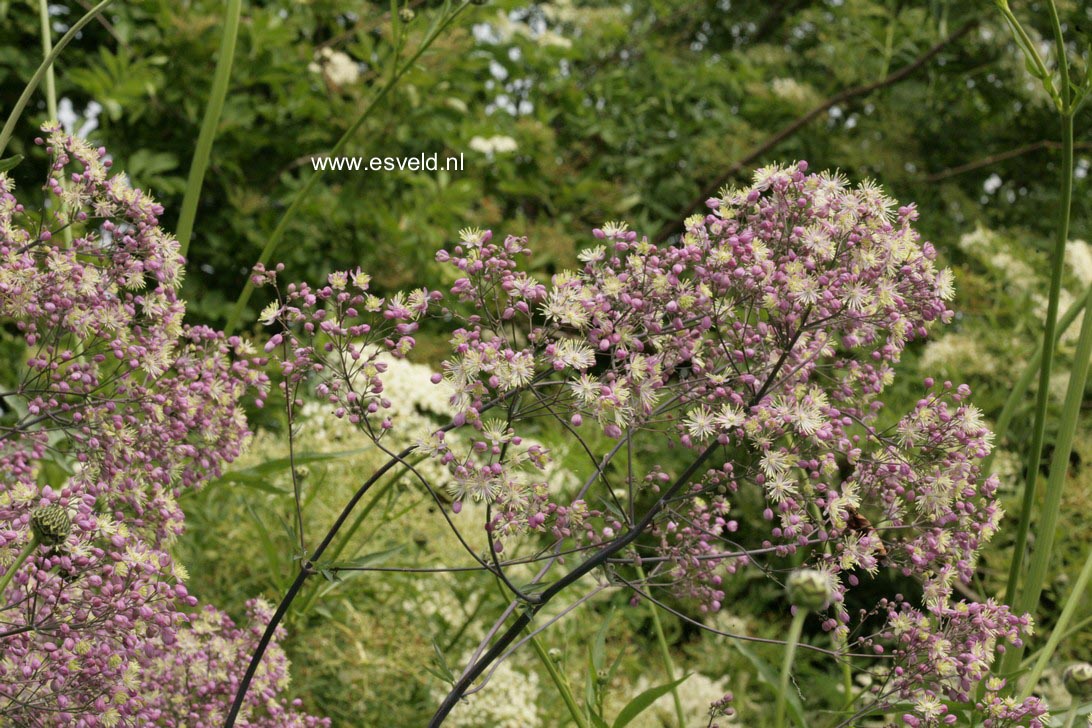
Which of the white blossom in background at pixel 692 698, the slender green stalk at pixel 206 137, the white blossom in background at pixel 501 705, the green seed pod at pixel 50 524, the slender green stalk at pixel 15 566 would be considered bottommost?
the green seed pod at pixel 50 524

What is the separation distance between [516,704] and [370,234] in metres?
1.74

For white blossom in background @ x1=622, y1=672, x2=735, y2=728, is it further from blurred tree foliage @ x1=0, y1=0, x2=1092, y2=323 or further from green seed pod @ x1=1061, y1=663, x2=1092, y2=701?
green seed pod @ x1=1061, y1=663, x2=1092, y2=701

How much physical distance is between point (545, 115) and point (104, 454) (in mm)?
2922

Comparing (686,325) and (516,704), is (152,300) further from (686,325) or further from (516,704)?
(516,704)

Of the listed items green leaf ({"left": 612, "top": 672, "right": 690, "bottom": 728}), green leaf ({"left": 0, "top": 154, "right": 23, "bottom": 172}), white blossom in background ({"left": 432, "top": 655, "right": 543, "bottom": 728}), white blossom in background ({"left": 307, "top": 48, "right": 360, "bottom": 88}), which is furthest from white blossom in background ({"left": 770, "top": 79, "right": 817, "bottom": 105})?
green leaf ({"left": 0, "top": 154, "right": 23, "bottom": 172})

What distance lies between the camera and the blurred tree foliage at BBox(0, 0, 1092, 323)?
3164mm

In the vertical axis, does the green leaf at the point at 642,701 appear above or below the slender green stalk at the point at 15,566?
below

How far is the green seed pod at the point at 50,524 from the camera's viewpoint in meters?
0.89

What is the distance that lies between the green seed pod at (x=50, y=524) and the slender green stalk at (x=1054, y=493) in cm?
98

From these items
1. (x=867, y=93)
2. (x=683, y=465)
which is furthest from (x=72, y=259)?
(x=867, y=93)

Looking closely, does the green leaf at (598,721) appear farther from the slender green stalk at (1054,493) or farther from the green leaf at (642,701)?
the slender green stalk at (1054,493)

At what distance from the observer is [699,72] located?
13.5ft

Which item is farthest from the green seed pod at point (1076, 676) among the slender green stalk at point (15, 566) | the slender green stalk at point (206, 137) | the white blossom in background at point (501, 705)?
the white blossom in background at point (501, 705)

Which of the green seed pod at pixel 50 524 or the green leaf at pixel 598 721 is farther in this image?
the green leaf at pixel 598 721
